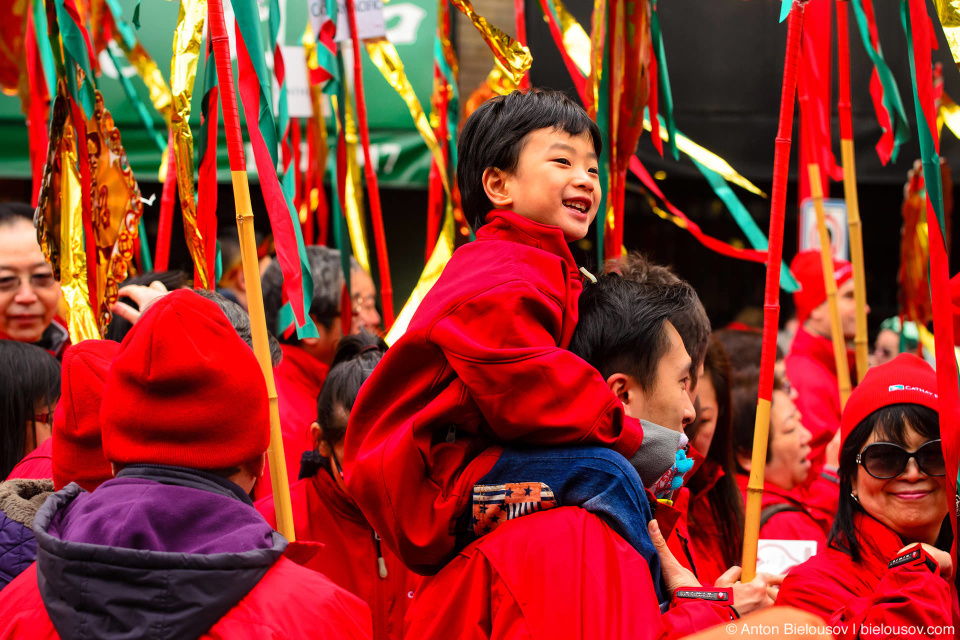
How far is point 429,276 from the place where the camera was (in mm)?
2875

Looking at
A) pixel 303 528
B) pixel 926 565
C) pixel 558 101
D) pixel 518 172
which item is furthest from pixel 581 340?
pixel 303 528

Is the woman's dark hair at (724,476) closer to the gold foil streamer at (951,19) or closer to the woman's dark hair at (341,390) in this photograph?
the woman's dark hair at (341,390)

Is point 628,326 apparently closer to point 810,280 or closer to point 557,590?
point 557,590

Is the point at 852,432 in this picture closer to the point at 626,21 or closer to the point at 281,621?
the point at 626,21

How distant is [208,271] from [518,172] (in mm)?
855

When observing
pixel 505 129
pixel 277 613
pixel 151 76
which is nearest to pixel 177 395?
pixel 277 613

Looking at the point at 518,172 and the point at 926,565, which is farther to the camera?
the point at 926,565

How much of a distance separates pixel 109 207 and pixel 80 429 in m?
1.03

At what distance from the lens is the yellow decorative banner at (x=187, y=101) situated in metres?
2.10

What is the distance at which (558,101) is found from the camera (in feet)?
5.63

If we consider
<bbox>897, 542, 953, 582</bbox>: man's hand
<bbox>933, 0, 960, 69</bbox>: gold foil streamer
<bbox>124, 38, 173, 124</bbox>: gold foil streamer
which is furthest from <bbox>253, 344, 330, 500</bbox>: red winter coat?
<bbox>933, 0, 960, 69</bbox>: gold foil streamer

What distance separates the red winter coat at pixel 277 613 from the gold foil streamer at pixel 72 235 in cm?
119

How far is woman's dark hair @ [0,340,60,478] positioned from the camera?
244 cm

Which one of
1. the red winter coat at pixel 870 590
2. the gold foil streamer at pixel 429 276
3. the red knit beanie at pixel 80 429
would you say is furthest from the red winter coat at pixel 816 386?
the red knit beanie at pixel 80 429
